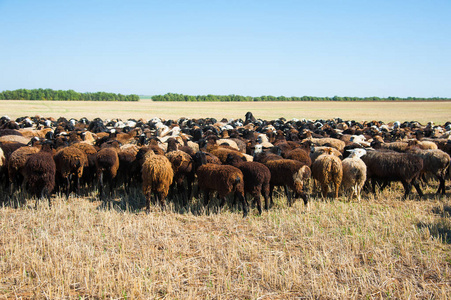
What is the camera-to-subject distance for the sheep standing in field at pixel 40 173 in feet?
25.0

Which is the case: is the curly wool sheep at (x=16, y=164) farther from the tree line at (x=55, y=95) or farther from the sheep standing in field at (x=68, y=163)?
the tree line at (x=55, y=95)

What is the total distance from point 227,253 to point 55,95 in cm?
12322

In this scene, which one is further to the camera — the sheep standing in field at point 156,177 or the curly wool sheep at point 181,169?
the curly wool sheep at point 181,169

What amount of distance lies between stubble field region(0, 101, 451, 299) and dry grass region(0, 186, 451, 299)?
→ 2cm

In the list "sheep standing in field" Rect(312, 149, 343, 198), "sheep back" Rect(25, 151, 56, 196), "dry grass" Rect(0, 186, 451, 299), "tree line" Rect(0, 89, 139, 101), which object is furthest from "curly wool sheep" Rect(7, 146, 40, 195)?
"tree line" Rect(0, 89, 139, 101)

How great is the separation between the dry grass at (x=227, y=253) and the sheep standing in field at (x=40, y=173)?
0.47m

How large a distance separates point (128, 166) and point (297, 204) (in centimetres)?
499

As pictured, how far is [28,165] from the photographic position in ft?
25.0

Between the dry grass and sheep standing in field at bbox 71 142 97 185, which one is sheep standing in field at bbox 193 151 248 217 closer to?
the dry grass

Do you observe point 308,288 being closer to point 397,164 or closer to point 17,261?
point 17,261

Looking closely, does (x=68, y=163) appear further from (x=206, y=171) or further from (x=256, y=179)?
(x=256, y=179)

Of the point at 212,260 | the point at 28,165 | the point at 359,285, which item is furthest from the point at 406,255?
the point at 28,165

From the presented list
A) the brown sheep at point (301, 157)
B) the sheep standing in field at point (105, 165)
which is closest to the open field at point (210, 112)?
the sheep standing in field at point (105, 165)

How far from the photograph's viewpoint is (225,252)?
18.2ft
